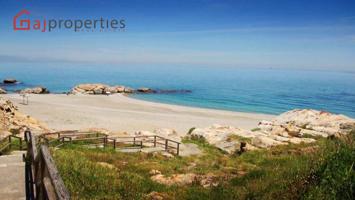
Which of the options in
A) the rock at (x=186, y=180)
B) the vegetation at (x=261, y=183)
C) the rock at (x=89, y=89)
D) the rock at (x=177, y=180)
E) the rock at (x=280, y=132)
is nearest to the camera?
the vegetation at (x=261, y=183)

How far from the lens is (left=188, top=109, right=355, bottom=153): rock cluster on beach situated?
22.5 metres

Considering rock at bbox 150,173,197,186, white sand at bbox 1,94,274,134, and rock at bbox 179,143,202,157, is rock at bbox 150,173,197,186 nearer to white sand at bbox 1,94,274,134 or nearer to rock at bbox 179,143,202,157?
rock at bbox 179,143,202,157

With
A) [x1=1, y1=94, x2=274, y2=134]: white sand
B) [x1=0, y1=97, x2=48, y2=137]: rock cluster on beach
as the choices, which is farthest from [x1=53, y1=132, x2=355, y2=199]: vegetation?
[x1=1, y1=94, x2=274, y2=134]: white sand

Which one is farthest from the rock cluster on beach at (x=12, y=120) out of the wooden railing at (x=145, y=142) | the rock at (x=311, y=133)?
the rock at (x=311, y=133)

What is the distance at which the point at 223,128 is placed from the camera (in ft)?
98.0

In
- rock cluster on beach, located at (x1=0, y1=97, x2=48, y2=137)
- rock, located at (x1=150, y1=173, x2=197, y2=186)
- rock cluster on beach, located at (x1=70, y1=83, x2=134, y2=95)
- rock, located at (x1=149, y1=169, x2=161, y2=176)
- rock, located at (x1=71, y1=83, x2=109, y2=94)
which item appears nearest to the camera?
rock, located at (x1=150, y1=173, x2=197, y2=186)

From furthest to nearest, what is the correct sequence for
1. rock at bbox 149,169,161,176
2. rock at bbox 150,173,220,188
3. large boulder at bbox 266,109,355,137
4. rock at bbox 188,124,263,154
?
large boulder at bbox 266,109,355,137
rock at bbox 188,124,263,154
rock at bbox 149,169,161,176
rock at bbox 150,173,220,188

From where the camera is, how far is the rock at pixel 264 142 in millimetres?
22000

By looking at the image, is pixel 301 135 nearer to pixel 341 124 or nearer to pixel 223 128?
pixel 341 124

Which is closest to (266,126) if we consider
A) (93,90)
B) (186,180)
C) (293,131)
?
(293,131)

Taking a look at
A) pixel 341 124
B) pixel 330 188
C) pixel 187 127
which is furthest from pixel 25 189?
pixel 187 127

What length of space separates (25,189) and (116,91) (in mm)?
88618

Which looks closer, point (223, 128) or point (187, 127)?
point (223, 128)

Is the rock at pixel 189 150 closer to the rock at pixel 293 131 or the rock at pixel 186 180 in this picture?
the rock at pixel 293 131
